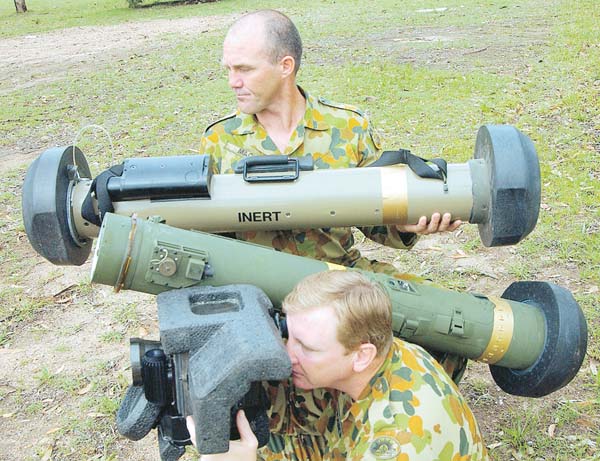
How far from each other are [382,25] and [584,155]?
8.93 meters

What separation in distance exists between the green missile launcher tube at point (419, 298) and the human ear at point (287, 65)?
93cm

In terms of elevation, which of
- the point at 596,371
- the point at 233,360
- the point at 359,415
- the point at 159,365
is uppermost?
the point at 233,360

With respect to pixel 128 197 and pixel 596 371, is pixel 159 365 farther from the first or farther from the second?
pixel 596 371

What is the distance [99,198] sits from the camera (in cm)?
272

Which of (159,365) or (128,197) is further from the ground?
(128,197)

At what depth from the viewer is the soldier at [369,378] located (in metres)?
2.25

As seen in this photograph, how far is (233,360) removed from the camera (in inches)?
76.8

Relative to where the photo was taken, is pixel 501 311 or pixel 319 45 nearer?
pixel 501 311

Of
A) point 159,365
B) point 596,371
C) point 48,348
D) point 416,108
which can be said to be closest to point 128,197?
point 159,365

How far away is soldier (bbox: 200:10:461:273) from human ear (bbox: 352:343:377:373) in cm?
102

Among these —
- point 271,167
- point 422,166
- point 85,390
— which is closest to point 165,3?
point 85,390

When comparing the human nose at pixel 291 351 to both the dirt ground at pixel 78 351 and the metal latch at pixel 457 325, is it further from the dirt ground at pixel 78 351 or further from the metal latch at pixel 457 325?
the dirt ground at pixel 78 351

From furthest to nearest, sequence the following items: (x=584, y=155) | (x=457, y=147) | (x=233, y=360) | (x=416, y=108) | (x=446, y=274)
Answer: (x=416, y=108) < (x=457, y=147) < (x=584, y=155) < (x=446, y=274) < (x=233, y=360)

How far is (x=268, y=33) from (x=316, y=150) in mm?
580
